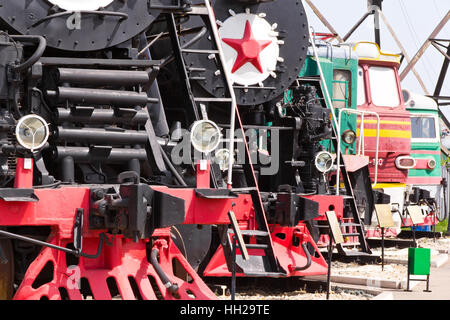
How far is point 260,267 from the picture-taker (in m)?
7.05

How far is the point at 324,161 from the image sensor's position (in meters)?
9.16

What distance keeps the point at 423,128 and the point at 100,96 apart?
1131 centimetres

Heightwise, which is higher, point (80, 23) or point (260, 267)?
point (80, 23)

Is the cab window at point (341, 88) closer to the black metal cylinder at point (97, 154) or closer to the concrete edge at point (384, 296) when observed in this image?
the concrete edge at point (384, 296)

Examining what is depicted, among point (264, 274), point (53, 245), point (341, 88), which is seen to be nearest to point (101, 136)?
point (53, 245)

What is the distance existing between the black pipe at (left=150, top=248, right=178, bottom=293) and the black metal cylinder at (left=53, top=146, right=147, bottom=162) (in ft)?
2.47

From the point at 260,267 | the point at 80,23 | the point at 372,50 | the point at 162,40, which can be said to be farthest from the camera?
the point at 372,50

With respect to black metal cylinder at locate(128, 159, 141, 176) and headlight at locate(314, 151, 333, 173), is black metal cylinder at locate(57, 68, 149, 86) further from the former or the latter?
headlight at locate(314, 151, 333, 173)

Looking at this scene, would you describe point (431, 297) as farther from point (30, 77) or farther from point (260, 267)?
point (30, 77)

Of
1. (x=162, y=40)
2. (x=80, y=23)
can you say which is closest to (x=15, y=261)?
(x=80, y=23)

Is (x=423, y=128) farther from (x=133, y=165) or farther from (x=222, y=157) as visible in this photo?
(x=133, y=165)

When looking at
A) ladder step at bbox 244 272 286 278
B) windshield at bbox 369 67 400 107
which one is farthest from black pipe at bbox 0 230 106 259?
windshield at bbox 369 67 400 107

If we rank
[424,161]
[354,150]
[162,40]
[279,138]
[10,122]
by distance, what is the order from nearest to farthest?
1. [10,122]
2. [162,40]
3. [279,138]
4. [354,150]
5. [424,161]

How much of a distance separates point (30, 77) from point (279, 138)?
3.88 m
